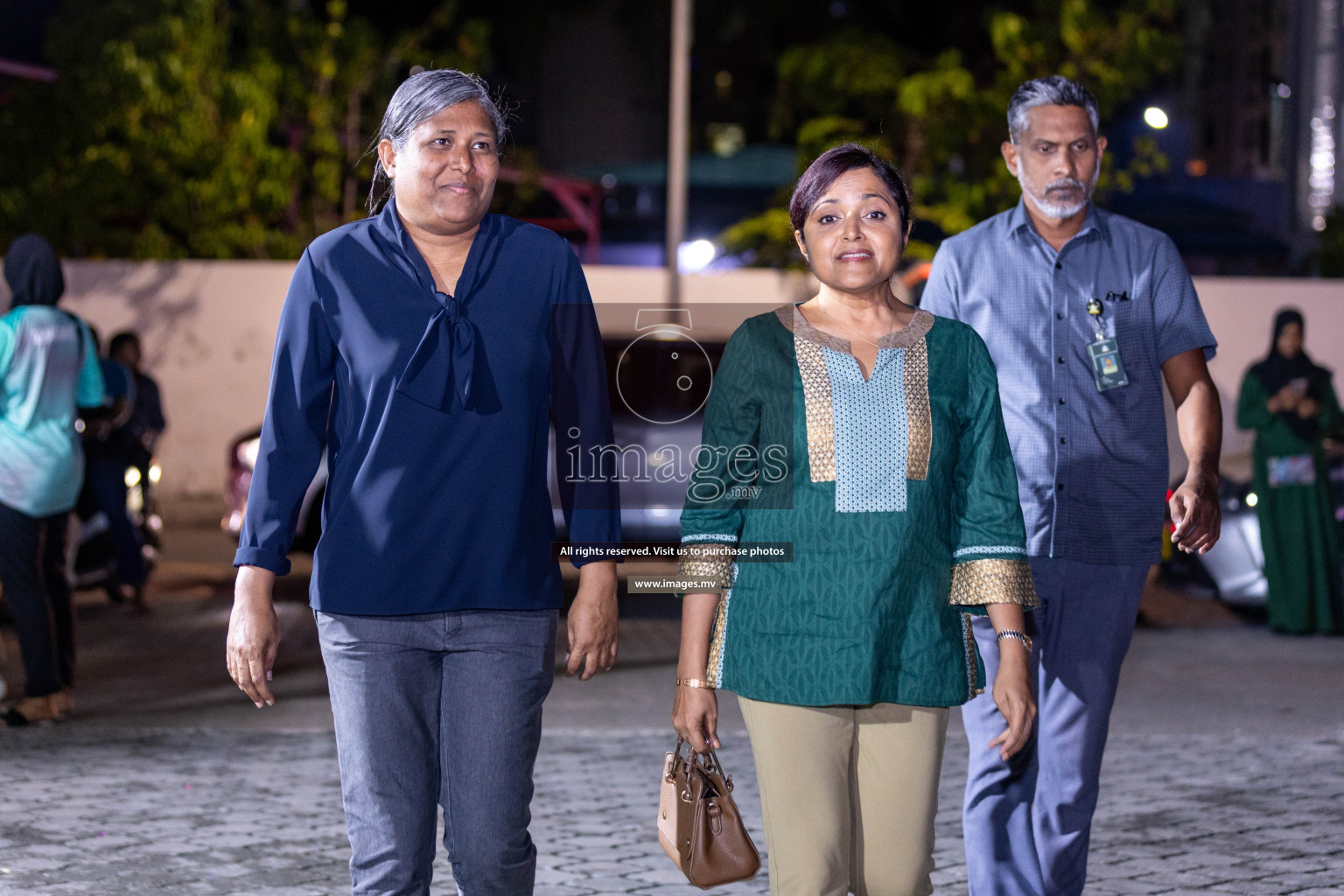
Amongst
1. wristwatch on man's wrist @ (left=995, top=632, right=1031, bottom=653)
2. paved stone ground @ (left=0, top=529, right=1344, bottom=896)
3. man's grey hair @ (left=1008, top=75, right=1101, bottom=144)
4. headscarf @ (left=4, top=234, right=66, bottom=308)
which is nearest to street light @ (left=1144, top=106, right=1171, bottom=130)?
paved stone ground @ (left=0, top=529, right=1344, bottom=896)

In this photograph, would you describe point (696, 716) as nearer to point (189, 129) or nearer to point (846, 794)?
point (846, 794)

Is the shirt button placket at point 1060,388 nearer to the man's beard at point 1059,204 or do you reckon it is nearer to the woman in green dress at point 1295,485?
the man's beard at point 1059,204

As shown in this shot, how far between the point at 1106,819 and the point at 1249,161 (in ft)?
79.5

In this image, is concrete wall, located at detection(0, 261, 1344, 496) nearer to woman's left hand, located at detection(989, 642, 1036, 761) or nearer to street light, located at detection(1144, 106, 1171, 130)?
street light, located at detection(1144, 106, 1171, 130)

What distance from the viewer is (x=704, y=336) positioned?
439 inches

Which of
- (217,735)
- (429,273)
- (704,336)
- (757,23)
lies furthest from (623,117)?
(429,273)

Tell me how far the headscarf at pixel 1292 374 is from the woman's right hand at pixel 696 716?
25.0ft

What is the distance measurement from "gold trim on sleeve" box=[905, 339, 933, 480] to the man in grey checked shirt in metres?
0.98

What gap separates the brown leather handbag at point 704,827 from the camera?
10.2 feet

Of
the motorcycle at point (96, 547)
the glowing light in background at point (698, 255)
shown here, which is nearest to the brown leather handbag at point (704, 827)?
the motorcycle at point (96, 547)

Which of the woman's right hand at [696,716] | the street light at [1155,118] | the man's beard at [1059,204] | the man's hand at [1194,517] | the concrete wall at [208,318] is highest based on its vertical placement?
the street light at [1155,118]

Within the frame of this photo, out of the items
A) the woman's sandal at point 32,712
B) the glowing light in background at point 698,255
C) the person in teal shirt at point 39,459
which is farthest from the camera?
the glowing light in background at point 698,255

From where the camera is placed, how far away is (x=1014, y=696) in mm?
3254

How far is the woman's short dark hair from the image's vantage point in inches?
127
